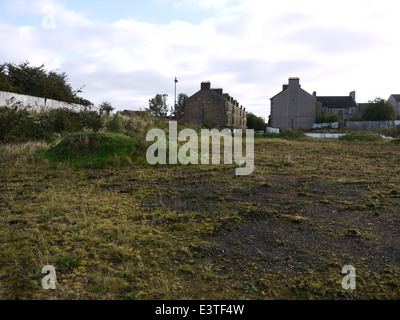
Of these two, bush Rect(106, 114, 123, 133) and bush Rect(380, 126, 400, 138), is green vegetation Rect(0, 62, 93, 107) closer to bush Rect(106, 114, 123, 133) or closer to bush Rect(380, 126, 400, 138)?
bush Rect(106, 114, 123, 133)

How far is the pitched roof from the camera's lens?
58.0 meters

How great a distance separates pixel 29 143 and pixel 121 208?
728cm

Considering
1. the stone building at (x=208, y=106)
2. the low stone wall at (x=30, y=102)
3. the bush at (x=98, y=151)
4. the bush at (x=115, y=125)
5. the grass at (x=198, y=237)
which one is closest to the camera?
the grass at (x=198, y=237)

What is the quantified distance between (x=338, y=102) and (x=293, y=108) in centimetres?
1914

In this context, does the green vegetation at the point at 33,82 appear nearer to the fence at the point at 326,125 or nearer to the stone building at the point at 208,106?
the stone building at the point at 208,106

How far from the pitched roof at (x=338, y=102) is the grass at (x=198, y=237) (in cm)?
5711

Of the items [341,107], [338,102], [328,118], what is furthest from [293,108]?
[338,102]

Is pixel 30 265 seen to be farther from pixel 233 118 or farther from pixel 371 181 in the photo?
pixel 233 118

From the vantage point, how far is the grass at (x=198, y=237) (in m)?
2.52

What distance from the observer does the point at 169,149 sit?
974 cm

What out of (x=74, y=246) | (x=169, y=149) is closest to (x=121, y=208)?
(x=74, y=246)

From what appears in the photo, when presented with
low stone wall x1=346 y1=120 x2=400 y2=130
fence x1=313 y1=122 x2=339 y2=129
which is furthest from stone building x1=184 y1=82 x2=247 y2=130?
low stone wall x1=346 y1=120 x2=400 y2=130

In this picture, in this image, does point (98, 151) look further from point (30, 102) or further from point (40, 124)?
point (30, 102)

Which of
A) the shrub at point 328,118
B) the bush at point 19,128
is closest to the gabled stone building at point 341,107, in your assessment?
the shrub at point 328,118
